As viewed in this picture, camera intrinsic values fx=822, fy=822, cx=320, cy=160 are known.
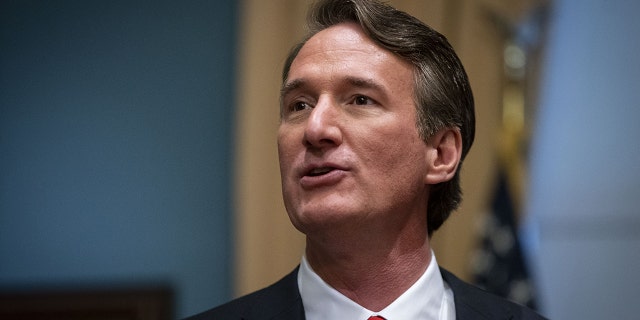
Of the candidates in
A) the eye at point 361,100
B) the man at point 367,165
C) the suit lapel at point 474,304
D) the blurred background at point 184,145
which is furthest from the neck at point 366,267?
the blurred background at point 184,145

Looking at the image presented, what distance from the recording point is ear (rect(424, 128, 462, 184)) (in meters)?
1.82

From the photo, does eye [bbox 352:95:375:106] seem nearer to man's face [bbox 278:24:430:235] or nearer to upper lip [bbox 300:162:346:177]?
man's face [bbox 278:24:430:235]

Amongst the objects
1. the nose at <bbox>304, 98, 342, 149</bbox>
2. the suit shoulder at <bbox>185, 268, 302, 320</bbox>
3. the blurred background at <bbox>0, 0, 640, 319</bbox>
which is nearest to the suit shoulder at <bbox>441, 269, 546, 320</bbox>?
the suit shoulder at <bbox>185, 268, 302, 320</bbox>

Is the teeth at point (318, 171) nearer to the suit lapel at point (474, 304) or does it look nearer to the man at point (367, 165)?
the man at point (367, 165)

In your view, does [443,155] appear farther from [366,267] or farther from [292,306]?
[292,306]

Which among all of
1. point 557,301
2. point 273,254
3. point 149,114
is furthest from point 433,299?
point 557,301

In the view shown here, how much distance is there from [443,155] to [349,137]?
0.98 feet

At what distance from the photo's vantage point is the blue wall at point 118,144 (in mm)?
3055

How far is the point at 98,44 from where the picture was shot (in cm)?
314

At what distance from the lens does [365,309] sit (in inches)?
67.3

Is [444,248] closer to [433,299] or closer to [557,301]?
[557,301]

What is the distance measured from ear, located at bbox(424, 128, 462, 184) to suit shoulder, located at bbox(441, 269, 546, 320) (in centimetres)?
25

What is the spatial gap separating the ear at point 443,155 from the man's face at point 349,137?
26 mm

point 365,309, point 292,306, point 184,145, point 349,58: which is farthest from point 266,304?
point 184,145
